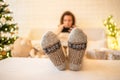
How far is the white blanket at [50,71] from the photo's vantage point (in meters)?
1.14

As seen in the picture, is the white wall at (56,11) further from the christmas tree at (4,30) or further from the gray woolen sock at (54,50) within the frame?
the gray woolen sock at (54,50)

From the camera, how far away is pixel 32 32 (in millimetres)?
3359

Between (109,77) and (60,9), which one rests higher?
(60,9)

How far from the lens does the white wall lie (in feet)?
11.5

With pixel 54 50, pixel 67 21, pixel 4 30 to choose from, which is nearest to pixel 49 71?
pixel 54 50

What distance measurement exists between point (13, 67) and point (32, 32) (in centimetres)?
210

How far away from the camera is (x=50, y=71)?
1.22 m

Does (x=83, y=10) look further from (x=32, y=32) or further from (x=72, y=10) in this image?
(x=32, y=32)

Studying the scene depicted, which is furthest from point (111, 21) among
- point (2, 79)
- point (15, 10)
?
point (2, 79)

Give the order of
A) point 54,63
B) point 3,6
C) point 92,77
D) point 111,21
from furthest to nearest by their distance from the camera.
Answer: point 111,21
point 3,6
point 54,63
point 92,77

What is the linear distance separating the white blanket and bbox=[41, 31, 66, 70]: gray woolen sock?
5cm

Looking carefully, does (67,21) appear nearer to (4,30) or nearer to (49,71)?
(4,30)

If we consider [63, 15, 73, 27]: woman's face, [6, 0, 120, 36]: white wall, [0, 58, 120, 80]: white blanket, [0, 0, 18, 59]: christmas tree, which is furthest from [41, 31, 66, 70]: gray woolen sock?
[6, 0, 120, 36]: white wall

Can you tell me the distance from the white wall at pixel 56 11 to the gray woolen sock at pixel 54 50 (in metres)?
2.33
